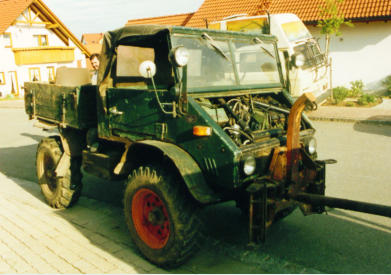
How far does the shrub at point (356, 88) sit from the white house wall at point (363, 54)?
2.46 ft

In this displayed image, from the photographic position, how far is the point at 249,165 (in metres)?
3.66

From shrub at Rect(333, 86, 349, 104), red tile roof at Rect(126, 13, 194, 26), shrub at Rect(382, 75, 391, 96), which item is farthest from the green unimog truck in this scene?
red tile roof at Rect(126, 13, 194, 26)

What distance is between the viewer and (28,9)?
3175cm

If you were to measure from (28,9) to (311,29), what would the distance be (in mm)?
23646

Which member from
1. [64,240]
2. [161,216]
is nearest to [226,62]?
[161,216]

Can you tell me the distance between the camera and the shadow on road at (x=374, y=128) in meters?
10.1

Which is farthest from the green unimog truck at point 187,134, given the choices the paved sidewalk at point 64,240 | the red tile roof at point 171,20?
the red tile roof at point 171,20

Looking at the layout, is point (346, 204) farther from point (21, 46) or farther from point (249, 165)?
point (21, 46)

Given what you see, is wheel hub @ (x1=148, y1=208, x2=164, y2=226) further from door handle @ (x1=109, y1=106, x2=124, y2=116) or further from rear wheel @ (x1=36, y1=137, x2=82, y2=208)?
rear wheel @ (x1=36, y1=137, x2=82, y2=208)

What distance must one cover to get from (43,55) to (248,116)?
3129 cm

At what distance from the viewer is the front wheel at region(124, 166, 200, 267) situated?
365cm

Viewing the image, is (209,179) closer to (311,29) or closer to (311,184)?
(311,184)

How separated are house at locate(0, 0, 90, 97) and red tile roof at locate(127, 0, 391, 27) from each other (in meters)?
12.4

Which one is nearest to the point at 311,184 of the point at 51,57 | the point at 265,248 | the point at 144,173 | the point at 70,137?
the point at 265,248
